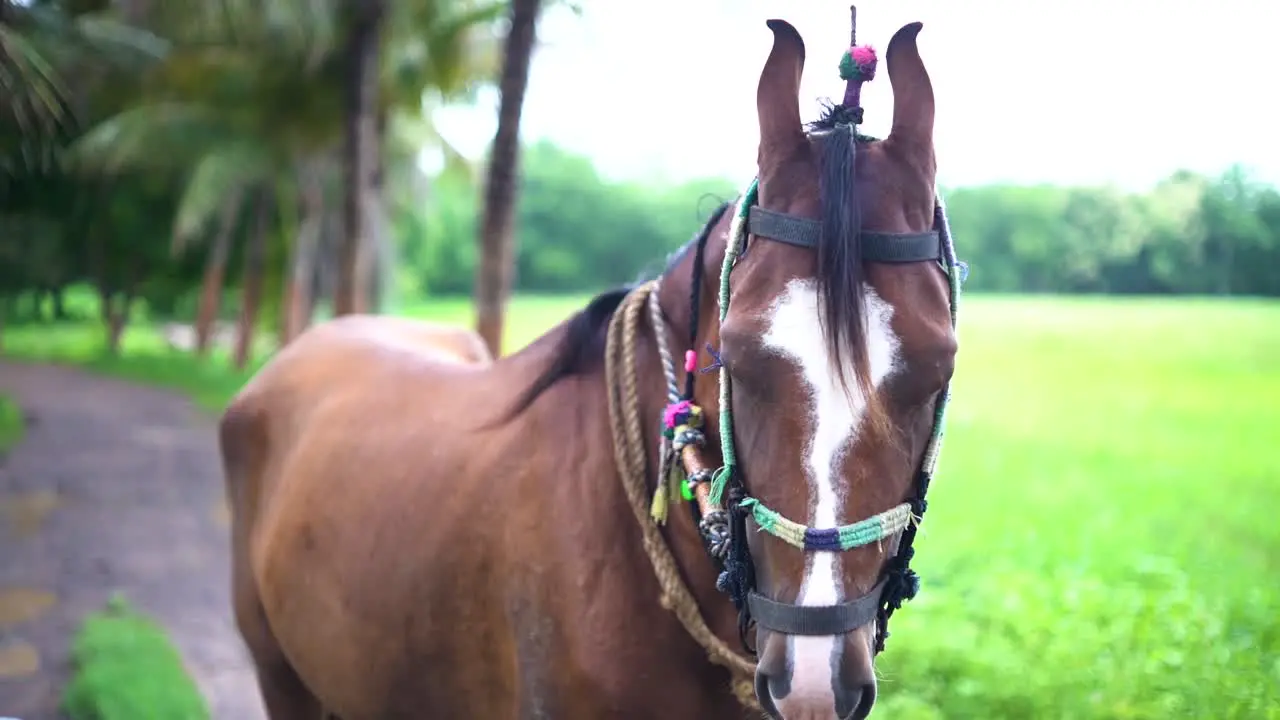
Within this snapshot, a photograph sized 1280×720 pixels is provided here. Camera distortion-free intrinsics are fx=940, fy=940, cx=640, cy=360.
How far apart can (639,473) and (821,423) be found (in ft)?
1.72

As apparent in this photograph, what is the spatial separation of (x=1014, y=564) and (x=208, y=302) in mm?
14544

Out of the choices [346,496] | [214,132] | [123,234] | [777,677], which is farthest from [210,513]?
[123,234]

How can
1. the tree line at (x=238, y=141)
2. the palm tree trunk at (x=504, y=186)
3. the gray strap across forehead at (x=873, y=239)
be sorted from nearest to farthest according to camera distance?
the gray strap across forehead at (x=873, y=239) → the palm tree trunk at (x=504, y=186) → the tree line at (x=238, y=141)

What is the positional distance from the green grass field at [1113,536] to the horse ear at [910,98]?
2099mm

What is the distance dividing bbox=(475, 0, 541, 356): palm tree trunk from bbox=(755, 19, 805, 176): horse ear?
521 cm

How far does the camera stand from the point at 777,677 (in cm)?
140

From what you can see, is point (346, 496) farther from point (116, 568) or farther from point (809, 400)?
point (116, 568)

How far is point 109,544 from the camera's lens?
635 cm

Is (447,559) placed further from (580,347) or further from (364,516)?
(580,347)

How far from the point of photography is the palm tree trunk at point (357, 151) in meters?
8.82

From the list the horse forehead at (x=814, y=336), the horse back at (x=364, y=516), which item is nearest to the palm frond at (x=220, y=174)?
the horse back at (x=364, y=516)

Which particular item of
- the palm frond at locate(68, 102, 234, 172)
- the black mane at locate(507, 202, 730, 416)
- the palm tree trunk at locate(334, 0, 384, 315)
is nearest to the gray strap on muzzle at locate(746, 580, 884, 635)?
the black mane at locate(507, 202, 730, 416)

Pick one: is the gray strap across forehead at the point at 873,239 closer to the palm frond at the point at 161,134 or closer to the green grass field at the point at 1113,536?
the green grass field at the point at 1113,536

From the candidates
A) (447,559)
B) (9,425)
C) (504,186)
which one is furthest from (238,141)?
(447,559)
